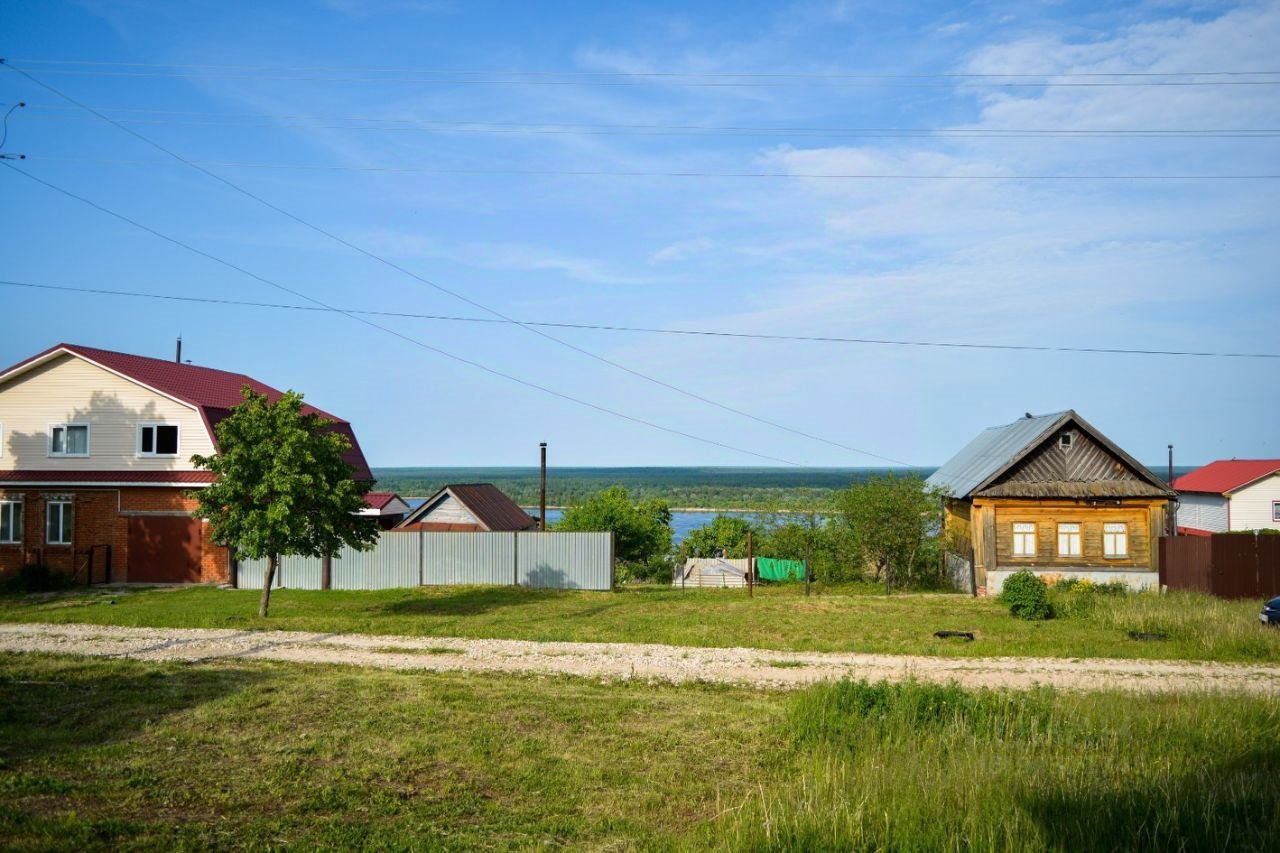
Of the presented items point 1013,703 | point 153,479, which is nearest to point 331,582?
point 153,479

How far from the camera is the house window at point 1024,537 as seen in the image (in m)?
31.0

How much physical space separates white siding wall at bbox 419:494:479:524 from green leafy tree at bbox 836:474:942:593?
1416cm

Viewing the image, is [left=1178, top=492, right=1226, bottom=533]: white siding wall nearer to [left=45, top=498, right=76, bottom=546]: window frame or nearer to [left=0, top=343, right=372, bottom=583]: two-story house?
[left=0, top=343, right=372, bottom=583]: two-story house

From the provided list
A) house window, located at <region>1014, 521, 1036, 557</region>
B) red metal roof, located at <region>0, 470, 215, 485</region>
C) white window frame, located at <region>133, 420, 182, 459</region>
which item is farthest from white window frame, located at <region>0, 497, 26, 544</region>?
house window, located at <region>1014, 521, 1036, 557</region>

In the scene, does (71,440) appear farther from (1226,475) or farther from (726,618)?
(1226,475)

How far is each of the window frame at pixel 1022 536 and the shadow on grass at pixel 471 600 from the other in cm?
1465

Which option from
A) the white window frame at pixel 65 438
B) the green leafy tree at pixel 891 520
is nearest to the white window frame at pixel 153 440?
the white window frame at pixel 65 438

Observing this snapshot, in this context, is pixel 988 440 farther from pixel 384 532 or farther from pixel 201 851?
pixel 201 851

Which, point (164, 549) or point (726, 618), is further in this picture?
point (164, 549)

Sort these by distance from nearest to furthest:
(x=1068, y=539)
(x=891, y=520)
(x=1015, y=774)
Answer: (x=1015, y=774) < (x=1068, y=539) < (x=891, y=520)

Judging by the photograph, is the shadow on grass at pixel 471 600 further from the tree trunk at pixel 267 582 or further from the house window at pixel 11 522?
the house window at pixel 11 522

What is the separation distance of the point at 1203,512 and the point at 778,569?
3217 cm

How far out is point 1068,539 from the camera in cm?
3084

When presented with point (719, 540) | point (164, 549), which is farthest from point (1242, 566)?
point (719, 540)
